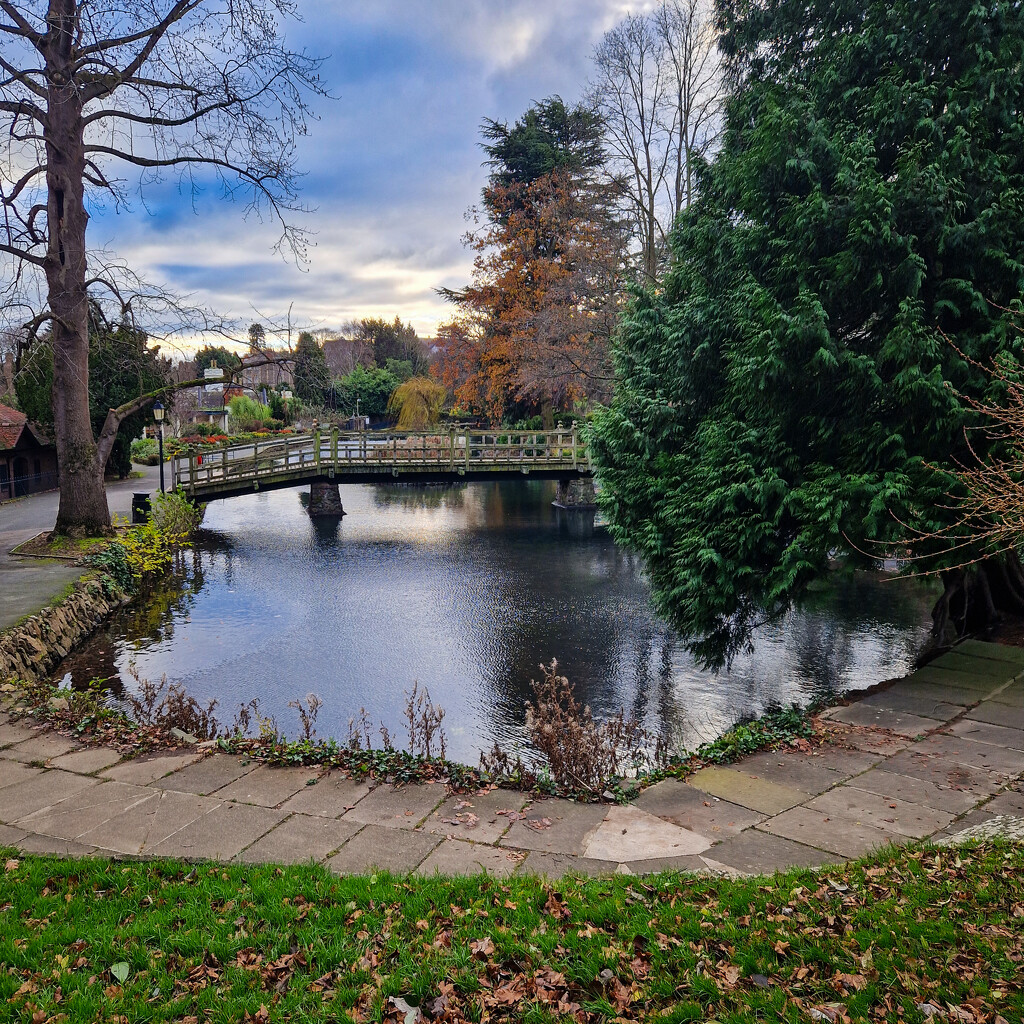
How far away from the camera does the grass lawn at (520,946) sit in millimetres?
2879

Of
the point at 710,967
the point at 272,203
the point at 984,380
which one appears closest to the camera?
the point at 710,967

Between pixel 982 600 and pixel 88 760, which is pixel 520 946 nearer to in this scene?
pixel 88 760

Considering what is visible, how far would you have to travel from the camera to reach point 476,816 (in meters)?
4.85

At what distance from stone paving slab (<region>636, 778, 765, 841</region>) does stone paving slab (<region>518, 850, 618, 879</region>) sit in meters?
0.80

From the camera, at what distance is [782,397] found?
310 inches

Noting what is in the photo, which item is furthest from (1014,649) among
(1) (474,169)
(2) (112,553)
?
(1) (474,169)

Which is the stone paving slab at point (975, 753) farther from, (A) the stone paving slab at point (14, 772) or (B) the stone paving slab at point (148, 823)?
(A) the stone paving slab at point (14, 772)

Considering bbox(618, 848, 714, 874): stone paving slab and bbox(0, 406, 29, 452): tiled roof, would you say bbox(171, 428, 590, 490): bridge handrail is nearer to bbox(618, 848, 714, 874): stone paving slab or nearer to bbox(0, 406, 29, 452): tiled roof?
bbox(0, 406, 29, 452): tiled roof

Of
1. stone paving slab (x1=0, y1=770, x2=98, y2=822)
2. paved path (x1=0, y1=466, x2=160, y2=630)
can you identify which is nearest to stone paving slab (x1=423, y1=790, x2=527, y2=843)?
stone paving slab (x1=0, y1=770, x2=98, y2=822)

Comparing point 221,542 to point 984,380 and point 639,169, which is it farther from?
point 984,380

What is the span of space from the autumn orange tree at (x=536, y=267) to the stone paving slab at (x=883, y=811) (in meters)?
19.0

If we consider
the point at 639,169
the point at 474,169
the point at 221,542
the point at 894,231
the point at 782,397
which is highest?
the point at 474,169

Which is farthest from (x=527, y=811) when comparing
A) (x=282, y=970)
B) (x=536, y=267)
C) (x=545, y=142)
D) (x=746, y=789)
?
(x=545, y=142)

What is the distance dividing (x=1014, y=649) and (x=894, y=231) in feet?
15.7
